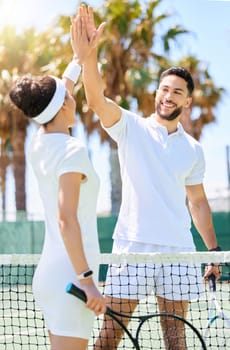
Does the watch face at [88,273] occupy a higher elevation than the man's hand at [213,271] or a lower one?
higher

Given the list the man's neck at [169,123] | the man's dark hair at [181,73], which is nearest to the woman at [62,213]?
the man's neck at [169,123]

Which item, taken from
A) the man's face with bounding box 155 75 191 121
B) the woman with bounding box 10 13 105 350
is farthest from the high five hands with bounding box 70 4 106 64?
the woman with bounding box 10 13 105 350

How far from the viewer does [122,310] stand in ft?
9.73

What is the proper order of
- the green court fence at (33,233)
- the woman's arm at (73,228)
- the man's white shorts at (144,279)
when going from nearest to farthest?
the woman's arm at (73,228) < the man's white shorts at (144,279) < the green court fence at (33,233)

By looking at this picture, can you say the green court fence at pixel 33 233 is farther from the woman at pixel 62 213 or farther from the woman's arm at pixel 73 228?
the woman's arm at pixel 73 228

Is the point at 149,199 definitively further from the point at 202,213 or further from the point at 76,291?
the point at 76,291

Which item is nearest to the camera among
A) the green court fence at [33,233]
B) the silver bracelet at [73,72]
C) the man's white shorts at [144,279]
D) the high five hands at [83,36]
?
the silver bracelet at [73,72]

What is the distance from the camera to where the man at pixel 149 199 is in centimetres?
300

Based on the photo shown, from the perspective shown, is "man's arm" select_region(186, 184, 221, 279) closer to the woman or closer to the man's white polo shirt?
the man's white polo shirt

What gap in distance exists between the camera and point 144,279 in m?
3.01

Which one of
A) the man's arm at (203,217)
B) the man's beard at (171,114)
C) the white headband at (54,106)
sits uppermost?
the man's beard at (171,114)

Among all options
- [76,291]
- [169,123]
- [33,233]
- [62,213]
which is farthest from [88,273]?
[33,233]

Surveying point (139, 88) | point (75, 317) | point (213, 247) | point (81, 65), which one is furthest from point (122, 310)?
point (139, 88)

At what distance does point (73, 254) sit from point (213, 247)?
140 centimetres
